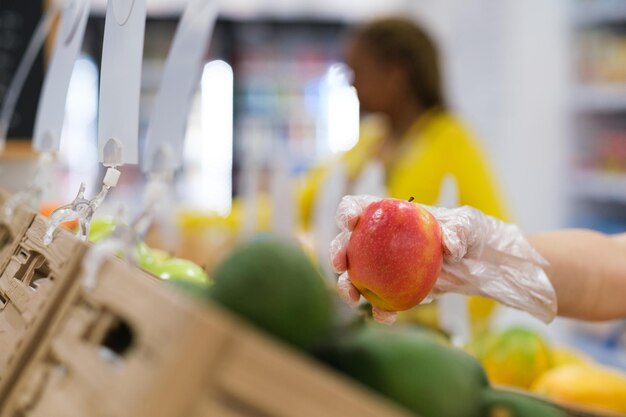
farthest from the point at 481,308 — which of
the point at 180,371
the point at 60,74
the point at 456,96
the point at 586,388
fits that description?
the point at 456,96

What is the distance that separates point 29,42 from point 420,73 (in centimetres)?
170

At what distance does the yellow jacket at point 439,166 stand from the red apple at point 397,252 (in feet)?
6.11

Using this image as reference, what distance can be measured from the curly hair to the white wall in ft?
5.62

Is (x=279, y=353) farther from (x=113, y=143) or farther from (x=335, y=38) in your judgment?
(x=335, y=38)

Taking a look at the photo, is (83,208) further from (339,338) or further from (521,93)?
(521,93)

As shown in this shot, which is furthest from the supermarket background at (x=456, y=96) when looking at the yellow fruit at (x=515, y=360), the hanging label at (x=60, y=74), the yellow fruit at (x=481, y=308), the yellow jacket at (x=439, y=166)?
the yellow fruit at (x=515, y=360)

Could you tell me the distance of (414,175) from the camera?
2.85m

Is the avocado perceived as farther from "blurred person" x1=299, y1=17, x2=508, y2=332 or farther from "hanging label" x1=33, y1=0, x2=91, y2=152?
"blurred person" x1=299, y1=17, x2=508, y2=332

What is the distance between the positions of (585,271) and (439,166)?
5.78ft

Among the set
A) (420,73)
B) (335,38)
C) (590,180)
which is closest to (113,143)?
(420,73)

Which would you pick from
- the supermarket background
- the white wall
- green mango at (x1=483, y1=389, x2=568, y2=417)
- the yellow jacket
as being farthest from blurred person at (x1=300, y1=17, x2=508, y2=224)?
green mango at (x1=483, y1=389, x2=568, y2=417)

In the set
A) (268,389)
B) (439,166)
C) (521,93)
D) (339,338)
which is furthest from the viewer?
(521,93)

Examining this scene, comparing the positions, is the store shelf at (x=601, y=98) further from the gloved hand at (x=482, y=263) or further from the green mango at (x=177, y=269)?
the green mango at (x=177, y=269)

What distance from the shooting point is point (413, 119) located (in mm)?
3041
